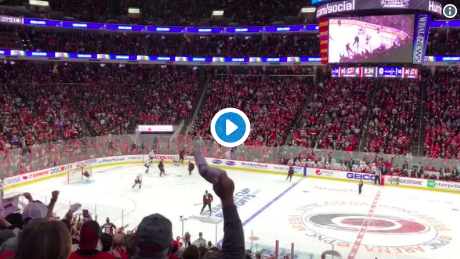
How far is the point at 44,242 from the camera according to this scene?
2.00m

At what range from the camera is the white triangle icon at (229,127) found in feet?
24.7

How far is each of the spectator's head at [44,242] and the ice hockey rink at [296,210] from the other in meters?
8.64

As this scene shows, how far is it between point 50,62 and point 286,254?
3481cm

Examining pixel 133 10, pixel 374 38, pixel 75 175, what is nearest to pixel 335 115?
pixel 374 38

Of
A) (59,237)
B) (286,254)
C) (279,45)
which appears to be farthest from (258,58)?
(59,237)

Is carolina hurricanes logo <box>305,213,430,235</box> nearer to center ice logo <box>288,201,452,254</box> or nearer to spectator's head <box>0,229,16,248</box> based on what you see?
center ice logo <box>288,201,452,254</box>

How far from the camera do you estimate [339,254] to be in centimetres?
1020

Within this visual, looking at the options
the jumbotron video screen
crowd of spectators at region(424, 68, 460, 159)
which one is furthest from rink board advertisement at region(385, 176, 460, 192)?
the jumbotron video screen

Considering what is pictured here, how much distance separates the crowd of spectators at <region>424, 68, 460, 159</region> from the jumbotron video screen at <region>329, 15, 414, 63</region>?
7.22m

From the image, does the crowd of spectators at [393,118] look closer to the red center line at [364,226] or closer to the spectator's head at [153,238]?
the red center line at [364,226]

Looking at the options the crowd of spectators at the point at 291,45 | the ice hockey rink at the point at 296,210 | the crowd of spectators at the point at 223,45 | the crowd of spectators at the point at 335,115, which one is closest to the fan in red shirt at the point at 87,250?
the ice hockey rink at the point at 296,210

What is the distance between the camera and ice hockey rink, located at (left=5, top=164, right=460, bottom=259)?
45.3ft

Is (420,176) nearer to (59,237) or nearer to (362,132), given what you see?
(362,132)
